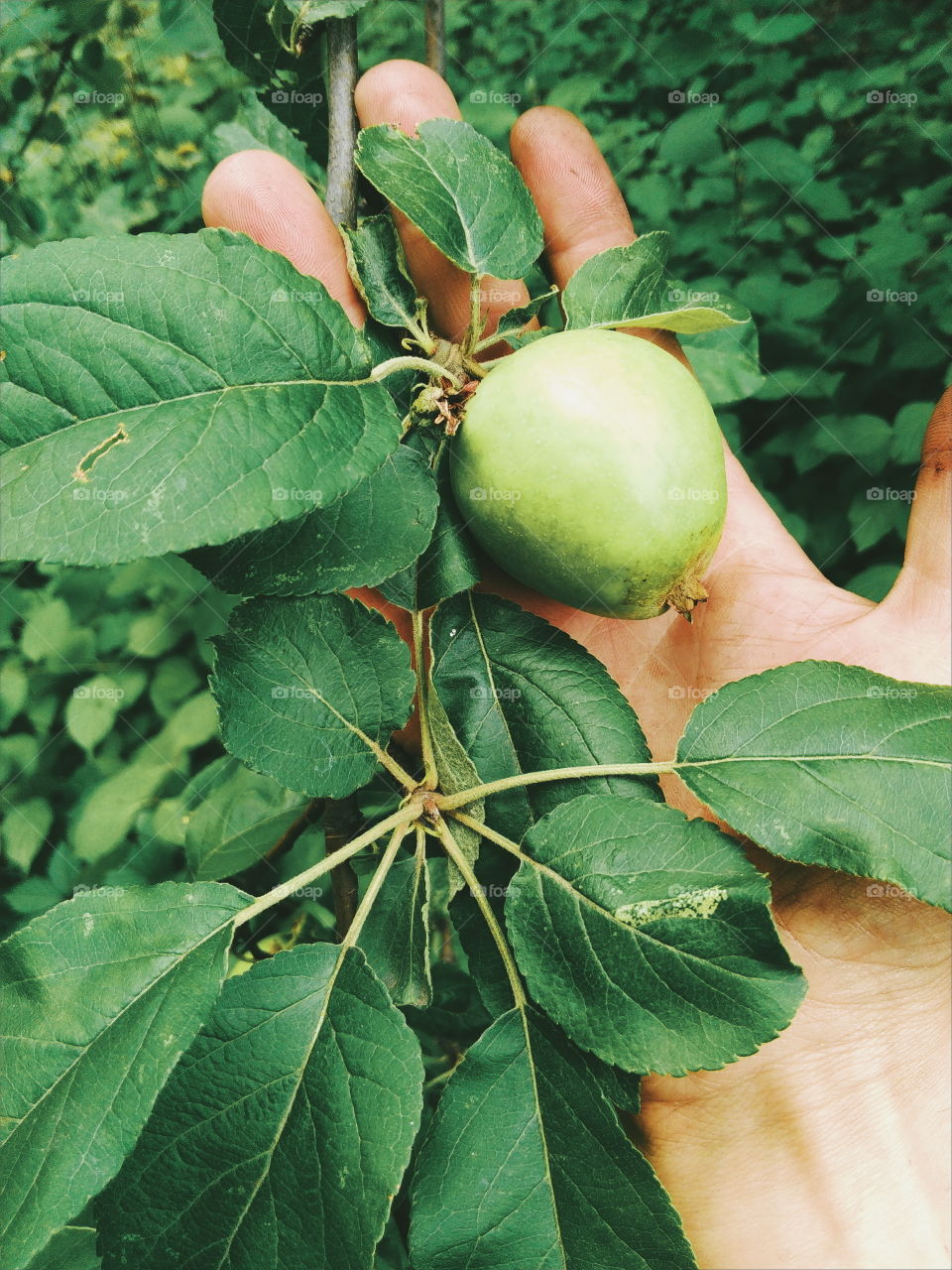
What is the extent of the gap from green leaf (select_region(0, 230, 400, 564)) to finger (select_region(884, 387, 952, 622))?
0.71 m

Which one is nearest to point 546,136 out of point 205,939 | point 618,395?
point 618,395

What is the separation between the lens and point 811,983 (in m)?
1.18

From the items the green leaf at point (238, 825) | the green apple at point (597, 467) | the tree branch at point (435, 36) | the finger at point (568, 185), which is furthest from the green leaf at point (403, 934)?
the tree branch at point (435, 36)

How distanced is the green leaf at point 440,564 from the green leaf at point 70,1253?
0.80 metres

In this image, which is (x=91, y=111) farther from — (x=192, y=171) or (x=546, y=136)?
(x=546, y=136)

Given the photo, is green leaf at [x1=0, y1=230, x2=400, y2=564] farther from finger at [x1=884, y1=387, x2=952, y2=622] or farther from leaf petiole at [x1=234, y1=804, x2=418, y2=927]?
finger at [x1=884, y1=387, x2=952, y2=622]

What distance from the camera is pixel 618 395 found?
954mm

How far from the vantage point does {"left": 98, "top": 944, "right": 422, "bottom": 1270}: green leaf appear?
0.81 meters

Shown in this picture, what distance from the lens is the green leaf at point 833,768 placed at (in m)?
0.88

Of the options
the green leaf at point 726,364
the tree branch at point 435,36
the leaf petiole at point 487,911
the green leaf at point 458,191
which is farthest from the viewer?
the green leaf at point 726,364

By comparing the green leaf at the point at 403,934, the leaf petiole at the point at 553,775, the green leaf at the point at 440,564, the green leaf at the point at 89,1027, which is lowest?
the green leaf at the point at 403,934

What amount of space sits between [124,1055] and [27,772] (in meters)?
1.39

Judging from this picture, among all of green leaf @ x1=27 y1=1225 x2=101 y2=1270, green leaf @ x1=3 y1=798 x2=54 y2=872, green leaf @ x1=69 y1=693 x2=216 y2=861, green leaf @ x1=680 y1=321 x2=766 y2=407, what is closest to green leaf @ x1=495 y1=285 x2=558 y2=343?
green leaf @ x1=680 y1=321 x2=766 y2=407

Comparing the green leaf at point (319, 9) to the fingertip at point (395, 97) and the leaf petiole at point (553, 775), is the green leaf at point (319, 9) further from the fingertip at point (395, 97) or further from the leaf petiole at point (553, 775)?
the leaf petiole at point (553, 775)
